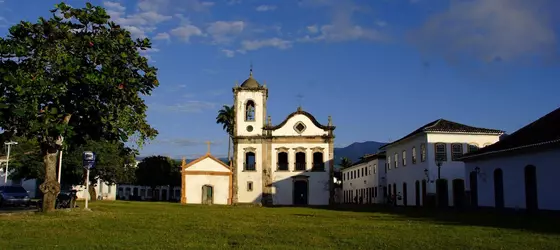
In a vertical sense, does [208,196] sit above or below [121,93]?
below

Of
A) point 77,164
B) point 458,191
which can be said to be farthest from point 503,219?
point 77,164

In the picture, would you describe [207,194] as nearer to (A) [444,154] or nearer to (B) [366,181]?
(B) [366,181]

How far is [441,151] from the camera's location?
4016cm

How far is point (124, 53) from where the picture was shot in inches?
772

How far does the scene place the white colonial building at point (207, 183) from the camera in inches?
2095

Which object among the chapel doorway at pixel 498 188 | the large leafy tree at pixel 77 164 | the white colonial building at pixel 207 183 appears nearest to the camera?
the chapel doorway at pixel 498 188

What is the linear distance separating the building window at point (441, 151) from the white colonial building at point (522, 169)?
22.0 ft

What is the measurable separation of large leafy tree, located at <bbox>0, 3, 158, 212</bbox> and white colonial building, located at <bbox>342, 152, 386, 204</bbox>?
40656 mm

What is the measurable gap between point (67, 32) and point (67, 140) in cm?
429

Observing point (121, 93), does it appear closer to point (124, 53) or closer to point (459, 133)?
point (124, 53)

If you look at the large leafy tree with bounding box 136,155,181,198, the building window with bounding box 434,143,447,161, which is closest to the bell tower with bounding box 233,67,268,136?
the building window with bounding box 434,143,447,161

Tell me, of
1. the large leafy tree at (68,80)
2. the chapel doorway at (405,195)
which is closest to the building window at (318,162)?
the chapel doorway at (405,195)

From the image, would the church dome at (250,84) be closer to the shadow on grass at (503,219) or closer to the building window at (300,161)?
the building window at (300,161)

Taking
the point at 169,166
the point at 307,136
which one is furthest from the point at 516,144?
the point at 169,166
